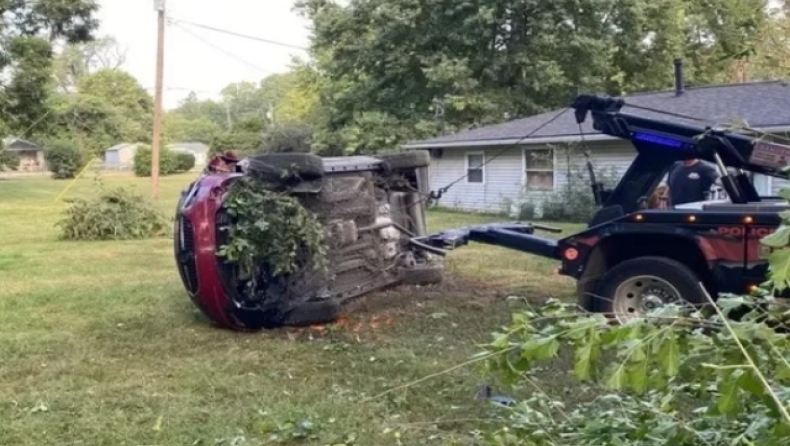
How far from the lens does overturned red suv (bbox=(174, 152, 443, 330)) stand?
698 cm

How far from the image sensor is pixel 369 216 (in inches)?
313

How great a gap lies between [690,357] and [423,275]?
7.36 meters

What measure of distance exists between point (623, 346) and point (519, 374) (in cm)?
31

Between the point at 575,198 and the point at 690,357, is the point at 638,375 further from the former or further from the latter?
the point at 575,198

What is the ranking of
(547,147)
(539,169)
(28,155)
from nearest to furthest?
(547,147), (539,169), (28,155)

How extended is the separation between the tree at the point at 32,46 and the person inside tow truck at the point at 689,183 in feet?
83.0

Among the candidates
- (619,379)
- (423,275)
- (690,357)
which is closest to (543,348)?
(619,379)

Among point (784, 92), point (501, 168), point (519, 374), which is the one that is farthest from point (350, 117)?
point (519, 374)

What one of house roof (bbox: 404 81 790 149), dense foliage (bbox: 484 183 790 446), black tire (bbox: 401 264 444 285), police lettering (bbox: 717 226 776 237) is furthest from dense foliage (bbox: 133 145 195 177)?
dense foliage (bbox: 484 183 790 446)

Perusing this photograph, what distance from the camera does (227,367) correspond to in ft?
20.2

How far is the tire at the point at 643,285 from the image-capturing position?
6598mm

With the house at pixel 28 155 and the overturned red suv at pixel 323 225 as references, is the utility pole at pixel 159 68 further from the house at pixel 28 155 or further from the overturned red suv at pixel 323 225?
the house at pixel 28 155

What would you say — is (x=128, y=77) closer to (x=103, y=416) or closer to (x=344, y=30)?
(x=344, y=30)

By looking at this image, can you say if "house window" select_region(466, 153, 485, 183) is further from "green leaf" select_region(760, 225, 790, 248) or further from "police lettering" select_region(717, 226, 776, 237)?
"green leaf" select_region(760, 225, 790, 248)
